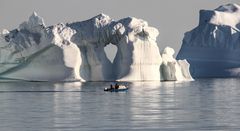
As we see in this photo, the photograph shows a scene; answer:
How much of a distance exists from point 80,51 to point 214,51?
69.8 meters

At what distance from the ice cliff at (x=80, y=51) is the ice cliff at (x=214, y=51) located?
64.9 meters

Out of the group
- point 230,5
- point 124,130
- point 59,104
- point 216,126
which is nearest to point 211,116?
point 216,126

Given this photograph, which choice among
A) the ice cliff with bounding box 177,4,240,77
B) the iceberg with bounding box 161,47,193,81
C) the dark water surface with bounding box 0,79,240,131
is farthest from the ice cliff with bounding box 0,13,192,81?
the ice cliff with bounding box 177,4,240,77

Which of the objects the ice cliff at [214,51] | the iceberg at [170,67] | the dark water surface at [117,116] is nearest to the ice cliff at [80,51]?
the iceberg at [170,67]

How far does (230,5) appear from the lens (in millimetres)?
184500

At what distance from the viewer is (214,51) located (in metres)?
164

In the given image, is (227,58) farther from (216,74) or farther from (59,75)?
(59,75)

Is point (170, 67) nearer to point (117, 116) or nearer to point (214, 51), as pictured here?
point (214, 51)

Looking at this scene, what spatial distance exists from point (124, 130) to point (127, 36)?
207 ft

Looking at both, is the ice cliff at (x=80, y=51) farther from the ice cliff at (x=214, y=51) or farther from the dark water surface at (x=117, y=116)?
the ice cliff at (x=214, y=51)

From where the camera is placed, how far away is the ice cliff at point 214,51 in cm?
16438

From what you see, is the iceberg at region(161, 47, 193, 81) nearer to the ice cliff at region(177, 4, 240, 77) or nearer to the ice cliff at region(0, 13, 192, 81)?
the ice cliff at region(0, 13, 192, 81)

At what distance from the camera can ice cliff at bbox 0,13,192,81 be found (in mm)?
94500

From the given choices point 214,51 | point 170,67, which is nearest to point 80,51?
point 170,67
